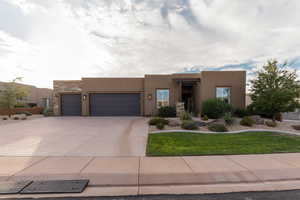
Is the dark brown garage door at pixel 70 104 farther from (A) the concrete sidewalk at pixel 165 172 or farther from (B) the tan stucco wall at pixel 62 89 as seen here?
(A) the concrete sidewalk at pixel 165 172

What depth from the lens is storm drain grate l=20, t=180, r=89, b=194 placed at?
→ 270 cm

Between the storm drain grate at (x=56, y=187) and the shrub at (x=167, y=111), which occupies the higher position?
the shrub at (x=167, y=111)

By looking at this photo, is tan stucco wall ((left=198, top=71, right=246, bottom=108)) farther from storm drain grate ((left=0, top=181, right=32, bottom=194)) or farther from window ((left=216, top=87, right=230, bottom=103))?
storm drain grate ((left=0, top=181, right=32, bottom=194))

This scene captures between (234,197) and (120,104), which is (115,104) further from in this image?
(234,197)

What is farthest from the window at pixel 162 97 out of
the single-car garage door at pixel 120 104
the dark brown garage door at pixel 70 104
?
the dark brown garage door at pixel 70 104

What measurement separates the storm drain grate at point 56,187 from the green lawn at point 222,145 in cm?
218

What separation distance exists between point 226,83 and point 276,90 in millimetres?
3876

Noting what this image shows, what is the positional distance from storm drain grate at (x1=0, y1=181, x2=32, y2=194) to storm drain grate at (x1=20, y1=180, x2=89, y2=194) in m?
0.12

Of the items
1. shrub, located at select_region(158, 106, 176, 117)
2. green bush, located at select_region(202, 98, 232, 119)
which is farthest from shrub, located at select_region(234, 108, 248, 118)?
shrub, located at select_region(158, 106, 176, 117)

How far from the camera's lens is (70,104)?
15383 mm

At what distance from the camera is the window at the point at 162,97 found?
14.0 metres

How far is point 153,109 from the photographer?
13984mm

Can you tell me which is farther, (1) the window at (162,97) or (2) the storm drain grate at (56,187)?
(1) the window at (162,97)

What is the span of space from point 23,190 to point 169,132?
5.92 metres
